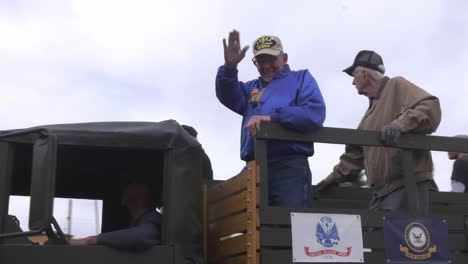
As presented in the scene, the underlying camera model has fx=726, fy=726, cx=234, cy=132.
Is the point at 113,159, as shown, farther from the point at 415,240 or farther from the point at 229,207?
the point at 415,240

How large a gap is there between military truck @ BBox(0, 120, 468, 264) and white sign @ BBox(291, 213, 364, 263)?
41mm

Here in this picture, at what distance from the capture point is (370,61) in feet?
17.2

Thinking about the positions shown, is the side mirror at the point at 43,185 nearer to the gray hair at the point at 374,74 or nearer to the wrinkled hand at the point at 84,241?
the wrinkled hand at the point at 84,241

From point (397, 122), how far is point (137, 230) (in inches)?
66.6

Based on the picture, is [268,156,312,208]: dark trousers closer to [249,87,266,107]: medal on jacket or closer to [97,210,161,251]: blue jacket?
[249,87,266,107]: medal on jacket

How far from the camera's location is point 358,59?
17.4 ft

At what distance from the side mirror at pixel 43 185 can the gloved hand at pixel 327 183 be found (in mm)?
2530

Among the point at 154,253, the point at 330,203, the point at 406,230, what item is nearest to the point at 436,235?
the point at 406,230

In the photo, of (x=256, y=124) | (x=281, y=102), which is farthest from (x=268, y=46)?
(x=256, y=124)

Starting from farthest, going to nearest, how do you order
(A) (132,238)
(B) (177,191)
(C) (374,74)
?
(C) (374,74)
(B) (177,191)
(A) (132,238)

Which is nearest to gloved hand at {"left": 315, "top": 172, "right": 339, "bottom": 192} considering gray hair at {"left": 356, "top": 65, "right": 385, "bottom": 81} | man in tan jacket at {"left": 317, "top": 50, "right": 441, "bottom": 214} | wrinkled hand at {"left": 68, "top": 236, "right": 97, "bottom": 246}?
man in tan jacket at {"left": 317, "top": 50, "right": 441, "bottom": 214}

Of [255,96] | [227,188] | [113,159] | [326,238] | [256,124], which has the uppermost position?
[255,96]

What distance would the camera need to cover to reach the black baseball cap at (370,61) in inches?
206

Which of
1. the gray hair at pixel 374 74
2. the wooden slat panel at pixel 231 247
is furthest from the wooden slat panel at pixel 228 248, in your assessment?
the gray hair at pixel 374 74
